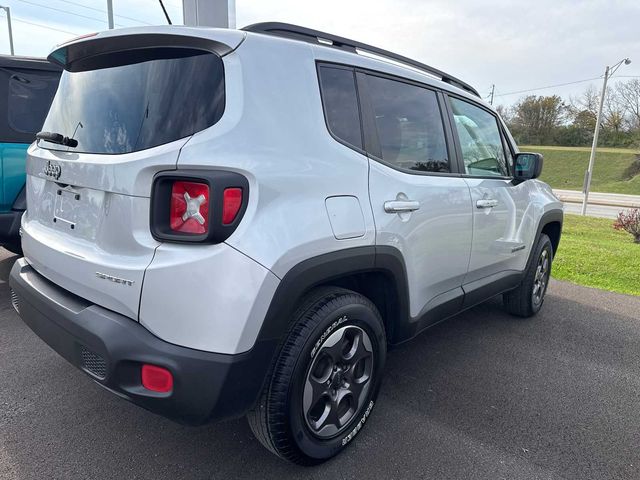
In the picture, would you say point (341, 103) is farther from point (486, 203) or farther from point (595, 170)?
point (595, 170)

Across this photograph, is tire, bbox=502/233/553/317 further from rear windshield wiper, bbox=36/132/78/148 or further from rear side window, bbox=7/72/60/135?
Answer: rear side window, bbox=7/72/60/135

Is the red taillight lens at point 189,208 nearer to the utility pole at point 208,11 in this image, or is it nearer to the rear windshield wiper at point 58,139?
the rear windshield wiper at point 58,139

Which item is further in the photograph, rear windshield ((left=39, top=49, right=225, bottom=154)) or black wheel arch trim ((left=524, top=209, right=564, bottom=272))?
black wheel arch trim ((left=524, top=209, right=564, bottom=272))

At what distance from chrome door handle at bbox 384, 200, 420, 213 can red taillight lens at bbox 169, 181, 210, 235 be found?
3.14 ft

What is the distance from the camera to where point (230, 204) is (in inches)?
66.2

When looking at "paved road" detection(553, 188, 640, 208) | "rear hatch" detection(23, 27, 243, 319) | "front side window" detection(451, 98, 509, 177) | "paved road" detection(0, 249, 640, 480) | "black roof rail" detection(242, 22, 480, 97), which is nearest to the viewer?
"rear hatch" detection(23, 27, 243, 319)

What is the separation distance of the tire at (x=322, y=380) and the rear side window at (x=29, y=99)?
4008mm

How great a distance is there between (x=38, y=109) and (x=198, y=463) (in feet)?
13.5

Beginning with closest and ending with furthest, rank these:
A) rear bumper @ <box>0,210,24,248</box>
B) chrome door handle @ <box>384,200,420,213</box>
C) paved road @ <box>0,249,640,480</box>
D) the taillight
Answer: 1. the taillight
2. paved road @ <box>0,249,640,480</box>
3. chrome door handle @ <box>384,200,420,213</box>
4. rear bumper @ <box>0,210,24,248</box>

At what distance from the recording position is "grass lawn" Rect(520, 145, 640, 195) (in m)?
43.8

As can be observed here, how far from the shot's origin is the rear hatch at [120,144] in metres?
1.76

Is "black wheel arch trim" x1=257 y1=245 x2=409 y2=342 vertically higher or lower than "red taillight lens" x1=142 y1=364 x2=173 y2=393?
higher

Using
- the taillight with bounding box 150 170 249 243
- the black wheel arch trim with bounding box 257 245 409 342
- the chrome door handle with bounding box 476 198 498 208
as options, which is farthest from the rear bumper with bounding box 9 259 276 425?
the chrome door handle with bounding box 476 198 498 208

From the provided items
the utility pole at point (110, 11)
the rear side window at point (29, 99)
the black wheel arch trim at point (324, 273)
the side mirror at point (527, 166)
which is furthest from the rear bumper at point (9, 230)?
the utility pole at point (110, 11)
